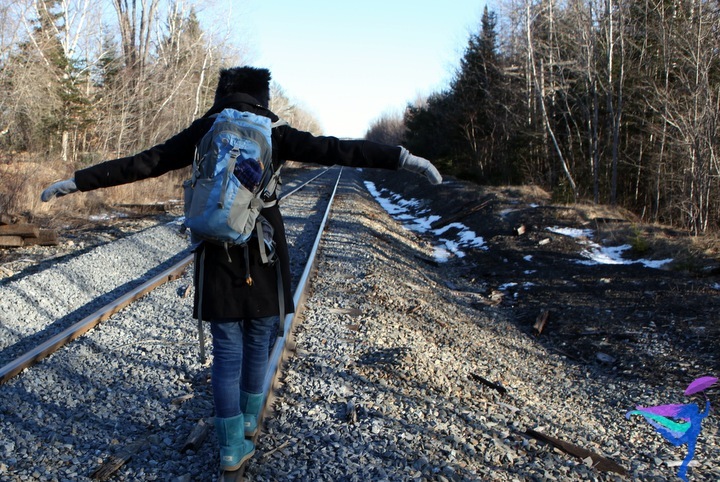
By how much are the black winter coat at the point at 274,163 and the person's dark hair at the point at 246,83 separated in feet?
0.31

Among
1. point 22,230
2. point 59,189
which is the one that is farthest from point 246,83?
point 22,230

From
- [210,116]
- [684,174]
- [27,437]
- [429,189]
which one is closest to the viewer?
[210,116]

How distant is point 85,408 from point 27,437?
42 cm

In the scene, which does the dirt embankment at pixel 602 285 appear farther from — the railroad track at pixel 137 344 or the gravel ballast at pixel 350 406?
the railroad track at pixel 137 344

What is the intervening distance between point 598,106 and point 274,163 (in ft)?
67.7

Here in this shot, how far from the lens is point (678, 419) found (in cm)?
446

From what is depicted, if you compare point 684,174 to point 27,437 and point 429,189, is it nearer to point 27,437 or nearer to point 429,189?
point 429,189

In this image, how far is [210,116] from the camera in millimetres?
2713

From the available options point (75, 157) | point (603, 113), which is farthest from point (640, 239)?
point (75, 157)

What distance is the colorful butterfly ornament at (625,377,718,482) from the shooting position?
406 centimetres

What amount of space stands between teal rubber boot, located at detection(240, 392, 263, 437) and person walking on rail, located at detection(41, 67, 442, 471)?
0.67 ft

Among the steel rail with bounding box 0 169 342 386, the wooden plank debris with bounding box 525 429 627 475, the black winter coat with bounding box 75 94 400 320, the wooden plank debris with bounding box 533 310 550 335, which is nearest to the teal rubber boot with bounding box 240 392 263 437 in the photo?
the black winter coat with bounding box 75 94 400 320

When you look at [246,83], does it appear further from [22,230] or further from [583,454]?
[22,230]

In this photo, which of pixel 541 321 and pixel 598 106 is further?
pixel 598 106
